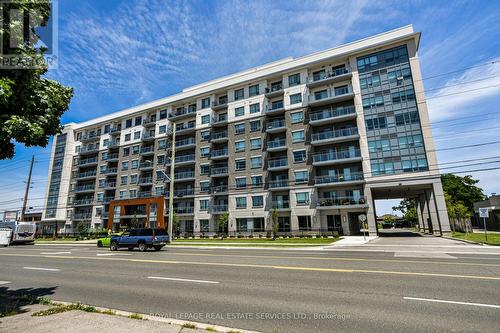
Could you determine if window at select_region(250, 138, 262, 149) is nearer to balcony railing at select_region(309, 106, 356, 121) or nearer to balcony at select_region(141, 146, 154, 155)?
balcony railing at select_region(309, 106, 356, 121)

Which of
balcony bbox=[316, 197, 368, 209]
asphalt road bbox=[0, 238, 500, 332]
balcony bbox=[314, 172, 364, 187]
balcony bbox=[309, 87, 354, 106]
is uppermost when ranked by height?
balcony bbox=[309, 87, 354, 106]

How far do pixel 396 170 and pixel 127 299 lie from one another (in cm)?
3608

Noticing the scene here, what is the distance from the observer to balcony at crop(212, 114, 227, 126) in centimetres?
4694

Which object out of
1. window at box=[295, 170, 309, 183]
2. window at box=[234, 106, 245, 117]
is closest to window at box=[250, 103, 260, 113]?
window at box=[234, 106, 245, 117]

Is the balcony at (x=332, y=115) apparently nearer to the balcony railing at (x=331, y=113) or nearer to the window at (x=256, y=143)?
the balcony railing at (x=331, y=113)

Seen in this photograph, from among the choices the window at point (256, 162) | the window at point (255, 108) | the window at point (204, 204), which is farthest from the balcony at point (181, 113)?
the window at point (204, 204)

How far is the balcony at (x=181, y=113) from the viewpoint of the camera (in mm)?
50759

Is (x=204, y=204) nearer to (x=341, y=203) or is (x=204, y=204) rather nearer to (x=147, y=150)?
(x=147, y=150)

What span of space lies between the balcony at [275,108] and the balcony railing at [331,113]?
5337 mm

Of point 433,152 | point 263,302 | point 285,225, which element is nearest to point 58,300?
point 263,302

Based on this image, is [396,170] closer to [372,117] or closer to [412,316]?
[372,117]

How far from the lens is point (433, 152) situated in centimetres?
3331

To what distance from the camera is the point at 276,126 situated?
4262 cm

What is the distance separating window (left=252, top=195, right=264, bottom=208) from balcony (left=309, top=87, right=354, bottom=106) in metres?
16.8
